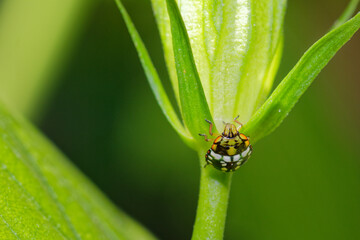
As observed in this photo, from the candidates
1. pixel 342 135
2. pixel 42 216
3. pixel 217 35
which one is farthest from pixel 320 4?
pixel 42 216

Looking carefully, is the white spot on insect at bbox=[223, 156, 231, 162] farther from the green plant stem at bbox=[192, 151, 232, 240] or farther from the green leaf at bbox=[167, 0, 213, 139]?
the green leaf at bbox=[167, 0, 213, 139]

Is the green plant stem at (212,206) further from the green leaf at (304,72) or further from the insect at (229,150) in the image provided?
the green leaf at (304,72)

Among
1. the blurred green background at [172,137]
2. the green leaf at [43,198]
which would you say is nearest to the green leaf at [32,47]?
the blurred green background at [172,137]

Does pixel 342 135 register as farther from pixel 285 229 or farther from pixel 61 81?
pixel 61 81

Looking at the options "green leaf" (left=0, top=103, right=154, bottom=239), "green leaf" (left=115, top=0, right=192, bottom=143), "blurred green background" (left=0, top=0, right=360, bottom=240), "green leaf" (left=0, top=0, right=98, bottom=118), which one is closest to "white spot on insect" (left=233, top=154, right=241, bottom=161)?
"green leaf" (left=115, top=0, right=192, bottom=143)

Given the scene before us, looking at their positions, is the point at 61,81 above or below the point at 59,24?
below

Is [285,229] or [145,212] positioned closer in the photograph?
[285,229]

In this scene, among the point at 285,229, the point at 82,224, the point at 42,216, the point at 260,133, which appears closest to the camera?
the point at 260,133
